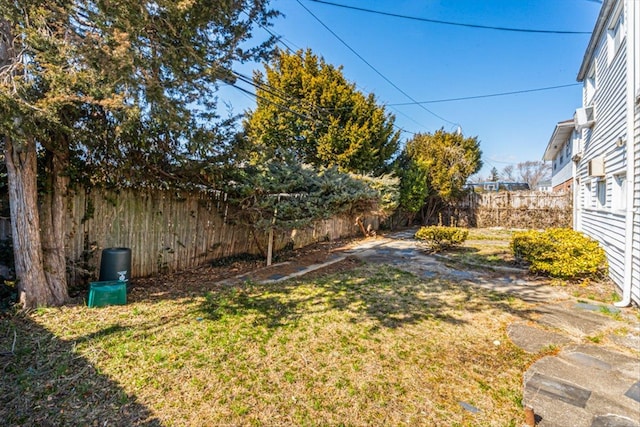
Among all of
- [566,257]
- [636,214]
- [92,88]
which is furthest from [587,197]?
[92,88]

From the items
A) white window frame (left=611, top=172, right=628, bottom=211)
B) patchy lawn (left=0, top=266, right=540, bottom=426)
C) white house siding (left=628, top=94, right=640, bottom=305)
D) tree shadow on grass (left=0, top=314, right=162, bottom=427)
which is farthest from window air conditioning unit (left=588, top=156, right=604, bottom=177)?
tree shadow on grass (left=0, top=314, right=162, bottom=427)

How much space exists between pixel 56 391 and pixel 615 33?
9739mm

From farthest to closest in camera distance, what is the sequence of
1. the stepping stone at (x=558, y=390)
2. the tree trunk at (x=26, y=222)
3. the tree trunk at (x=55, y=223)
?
the tree trunk at (x=55, y=223) → the tree trunk at (x=26, y=222) → the stepping stone at (x=558, y=390)

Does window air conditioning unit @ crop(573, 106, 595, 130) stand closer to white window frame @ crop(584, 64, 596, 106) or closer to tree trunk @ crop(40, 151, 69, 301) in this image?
white window frame @ crop(584, 64, 596, 106)

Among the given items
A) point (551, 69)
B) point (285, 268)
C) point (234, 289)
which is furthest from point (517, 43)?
point (234, 289)

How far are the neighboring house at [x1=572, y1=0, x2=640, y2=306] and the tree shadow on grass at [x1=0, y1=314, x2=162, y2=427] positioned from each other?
250 inches

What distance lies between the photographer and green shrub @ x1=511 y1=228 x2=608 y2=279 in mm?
5746

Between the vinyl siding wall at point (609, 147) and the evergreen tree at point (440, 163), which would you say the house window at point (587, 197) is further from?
the evergreen tree at point (440, 163)

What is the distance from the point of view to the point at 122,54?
2.78m

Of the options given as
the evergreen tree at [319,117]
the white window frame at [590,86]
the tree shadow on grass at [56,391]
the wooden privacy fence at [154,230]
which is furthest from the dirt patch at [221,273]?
the white window frame at [590,86]

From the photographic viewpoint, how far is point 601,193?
274 inches

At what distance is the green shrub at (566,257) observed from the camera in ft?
18.9

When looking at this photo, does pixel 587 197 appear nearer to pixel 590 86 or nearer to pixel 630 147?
pixel 590 86

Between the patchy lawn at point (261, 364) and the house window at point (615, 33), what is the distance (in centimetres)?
526
